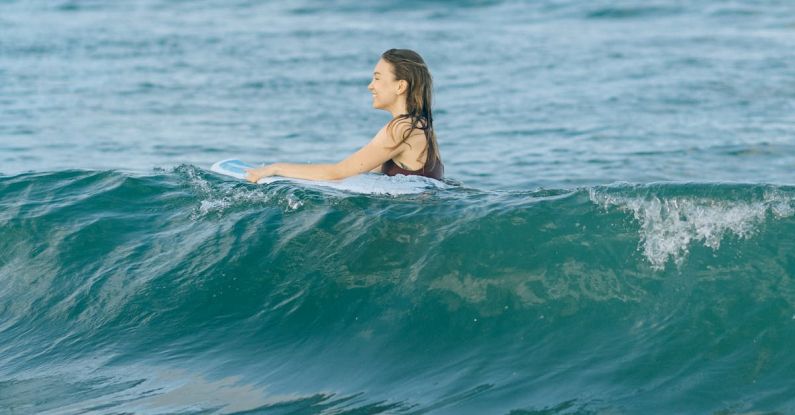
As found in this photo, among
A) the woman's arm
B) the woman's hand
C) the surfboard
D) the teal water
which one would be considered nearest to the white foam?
the teal water

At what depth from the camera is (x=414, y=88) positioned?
7262mm

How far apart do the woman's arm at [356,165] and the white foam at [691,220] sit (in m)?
1.71

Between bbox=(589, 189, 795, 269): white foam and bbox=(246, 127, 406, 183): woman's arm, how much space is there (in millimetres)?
1714

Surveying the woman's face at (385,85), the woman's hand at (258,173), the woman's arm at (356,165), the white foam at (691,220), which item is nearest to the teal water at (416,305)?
the white foam at (691,220)

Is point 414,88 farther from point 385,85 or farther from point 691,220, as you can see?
point 691,220

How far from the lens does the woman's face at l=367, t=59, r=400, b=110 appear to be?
7234 millimetres

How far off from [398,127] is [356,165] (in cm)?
38

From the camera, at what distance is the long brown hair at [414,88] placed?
7.22 m

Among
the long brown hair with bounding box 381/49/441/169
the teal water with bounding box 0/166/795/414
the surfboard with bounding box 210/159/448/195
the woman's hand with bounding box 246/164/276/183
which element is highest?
the long brown hair with bounding box 381/49/441/169

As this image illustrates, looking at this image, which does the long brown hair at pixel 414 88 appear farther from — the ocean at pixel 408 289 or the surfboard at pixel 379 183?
the ocean at pixel 408 289

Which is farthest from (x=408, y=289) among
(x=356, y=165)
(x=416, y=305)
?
(x=356, y=165)

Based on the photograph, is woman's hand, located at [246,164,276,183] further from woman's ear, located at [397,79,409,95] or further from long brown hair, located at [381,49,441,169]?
woman's ear, located at [397,79,409,95]

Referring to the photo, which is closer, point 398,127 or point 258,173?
point 398,127

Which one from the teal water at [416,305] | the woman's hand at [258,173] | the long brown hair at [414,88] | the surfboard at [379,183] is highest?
the long brown hair at [414,88]
